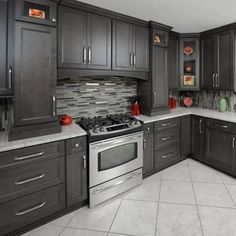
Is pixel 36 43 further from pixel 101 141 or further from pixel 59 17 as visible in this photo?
pixel 101 141

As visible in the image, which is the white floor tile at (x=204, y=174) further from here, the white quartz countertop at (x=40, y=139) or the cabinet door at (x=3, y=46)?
the cabinet door at (x=3, y=46)

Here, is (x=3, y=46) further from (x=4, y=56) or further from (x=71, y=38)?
(x=71, y=38)

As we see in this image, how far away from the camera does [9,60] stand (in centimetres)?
173

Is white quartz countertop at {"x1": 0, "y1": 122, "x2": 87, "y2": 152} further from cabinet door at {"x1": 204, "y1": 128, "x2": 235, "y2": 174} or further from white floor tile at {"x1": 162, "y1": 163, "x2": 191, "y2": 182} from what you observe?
cabinet door at {"x1": 204, "y1": 128, "x2": 235, "y2": 174}

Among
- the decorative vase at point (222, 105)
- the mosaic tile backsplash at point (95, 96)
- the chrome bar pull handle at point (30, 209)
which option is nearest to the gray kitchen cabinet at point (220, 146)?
the decorative vase at point (222, 105)

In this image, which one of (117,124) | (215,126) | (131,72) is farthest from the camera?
(215,126)

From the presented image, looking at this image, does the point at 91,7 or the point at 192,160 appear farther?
the point at 192,160

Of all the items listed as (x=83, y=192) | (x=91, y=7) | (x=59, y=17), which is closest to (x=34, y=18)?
(x=59, y=17)

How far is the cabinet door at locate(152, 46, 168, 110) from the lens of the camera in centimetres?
299

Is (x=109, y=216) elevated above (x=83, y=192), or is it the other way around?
(x=83, y=192)

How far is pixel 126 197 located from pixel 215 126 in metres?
1.78

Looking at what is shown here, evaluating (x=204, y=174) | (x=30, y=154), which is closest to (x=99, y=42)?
(x=30, y=154)

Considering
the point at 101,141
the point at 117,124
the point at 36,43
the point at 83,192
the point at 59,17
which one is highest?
the point at 59,17

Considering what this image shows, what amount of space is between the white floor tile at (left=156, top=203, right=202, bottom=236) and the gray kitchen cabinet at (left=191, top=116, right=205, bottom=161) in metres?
1.38
